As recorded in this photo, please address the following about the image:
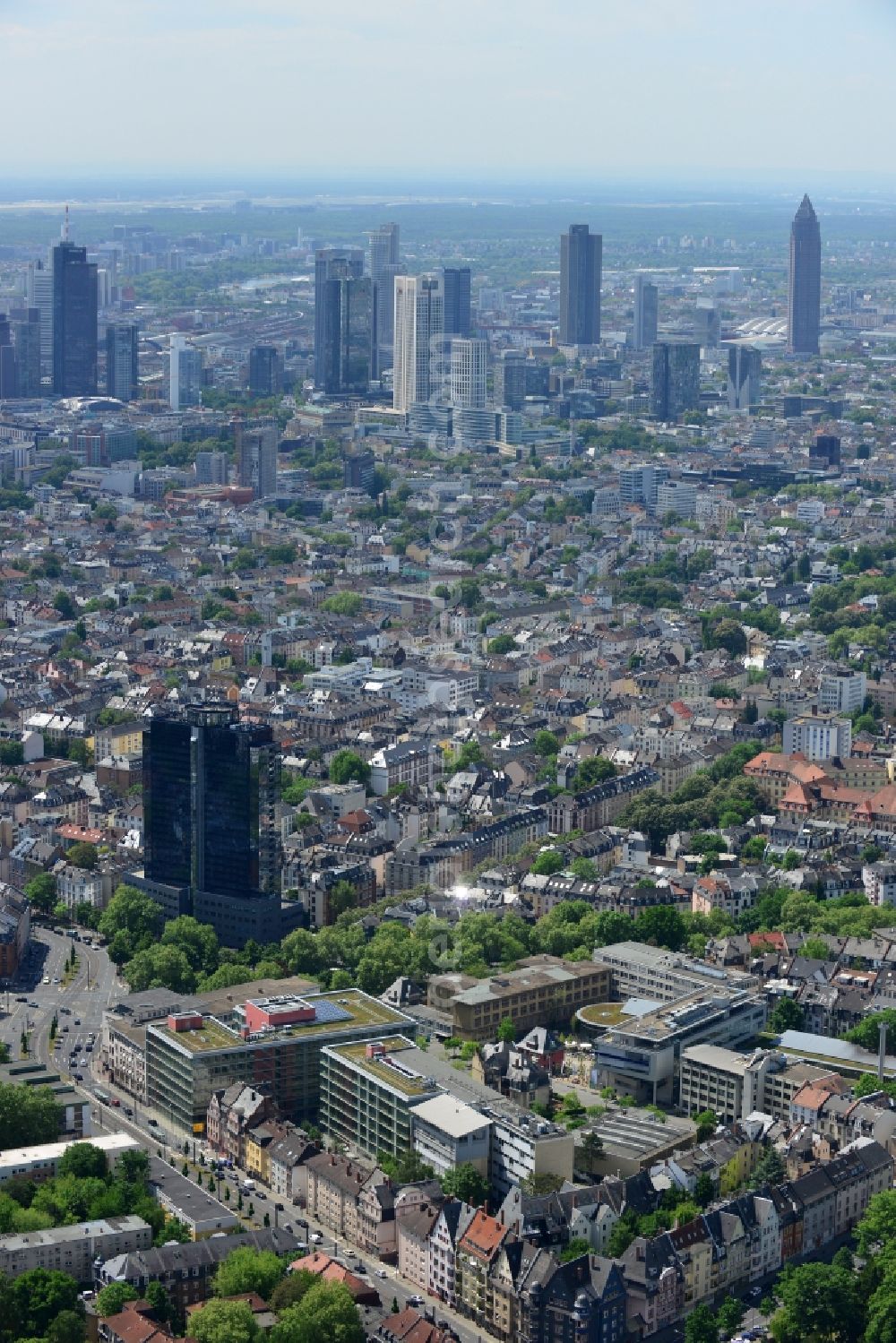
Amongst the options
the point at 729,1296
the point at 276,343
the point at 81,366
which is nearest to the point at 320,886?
the point at 729,1296

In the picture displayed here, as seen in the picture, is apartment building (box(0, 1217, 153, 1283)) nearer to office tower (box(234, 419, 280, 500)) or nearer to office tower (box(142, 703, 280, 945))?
office tower (box(142, 703, 280, 945))

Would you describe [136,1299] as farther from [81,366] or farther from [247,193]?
[247,193]

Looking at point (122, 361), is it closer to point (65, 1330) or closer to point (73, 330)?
point (73, 330)

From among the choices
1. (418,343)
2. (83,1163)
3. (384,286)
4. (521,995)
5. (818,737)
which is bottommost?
(83,1163)

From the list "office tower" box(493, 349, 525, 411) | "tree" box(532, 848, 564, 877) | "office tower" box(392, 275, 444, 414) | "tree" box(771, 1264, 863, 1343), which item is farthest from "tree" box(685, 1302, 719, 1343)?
"office tower" box(493, 349, 525, 411)

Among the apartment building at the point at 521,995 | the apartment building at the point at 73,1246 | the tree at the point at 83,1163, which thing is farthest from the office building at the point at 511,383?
the apartment building at the point at 73,1246

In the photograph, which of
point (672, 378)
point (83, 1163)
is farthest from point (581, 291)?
point (83, 1163)
